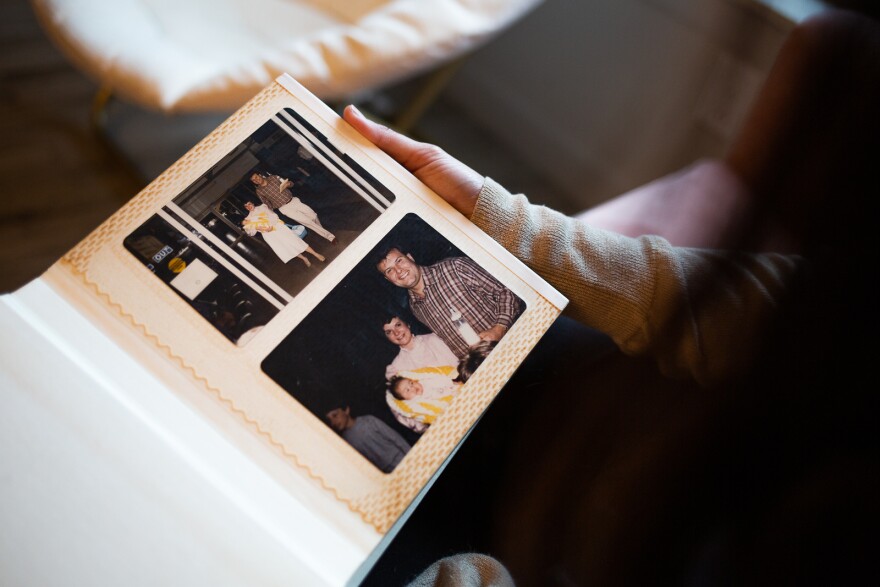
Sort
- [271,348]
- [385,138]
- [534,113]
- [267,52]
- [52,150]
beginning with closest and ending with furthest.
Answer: [271,348]
[385,138]
[267,52]
[52,150]
[534,113]

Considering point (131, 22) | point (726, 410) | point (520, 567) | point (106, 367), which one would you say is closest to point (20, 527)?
point (106, 367)

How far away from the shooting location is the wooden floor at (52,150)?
3.64ft

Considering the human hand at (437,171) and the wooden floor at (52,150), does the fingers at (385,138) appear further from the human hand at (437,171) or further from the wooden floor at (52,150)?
the wooden floor at (52,150)

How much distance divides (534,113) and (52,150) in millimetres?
1004

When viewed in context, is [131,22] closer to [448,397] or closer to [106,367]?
[106,367]

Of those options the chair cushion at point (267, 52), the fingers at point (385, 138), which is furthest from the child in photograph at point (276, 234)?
the chair cushion at point (267, 52)

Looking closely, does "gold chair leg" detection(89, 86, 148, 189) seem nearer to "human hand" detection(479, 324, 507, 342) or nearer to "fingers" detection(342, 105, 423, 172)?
"fingers" detection(342, 105, 423, 172)

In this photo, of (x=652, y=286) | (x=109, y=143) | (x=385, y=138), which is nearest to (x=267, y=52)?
(x=385, y=138)

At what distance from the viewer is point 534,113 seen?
4.64 feet

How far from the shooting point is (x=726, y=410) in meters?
0.57

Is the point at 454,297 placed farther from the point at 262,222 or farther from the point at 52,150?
the point at 52,150

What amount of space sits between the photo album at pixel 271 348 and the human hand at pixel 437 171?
0.11ft

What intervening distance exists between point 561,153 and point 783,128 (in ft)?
2.26

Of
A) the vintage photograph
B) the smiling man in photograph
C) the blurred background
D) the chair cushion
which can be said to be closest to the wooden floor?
the blurred background
